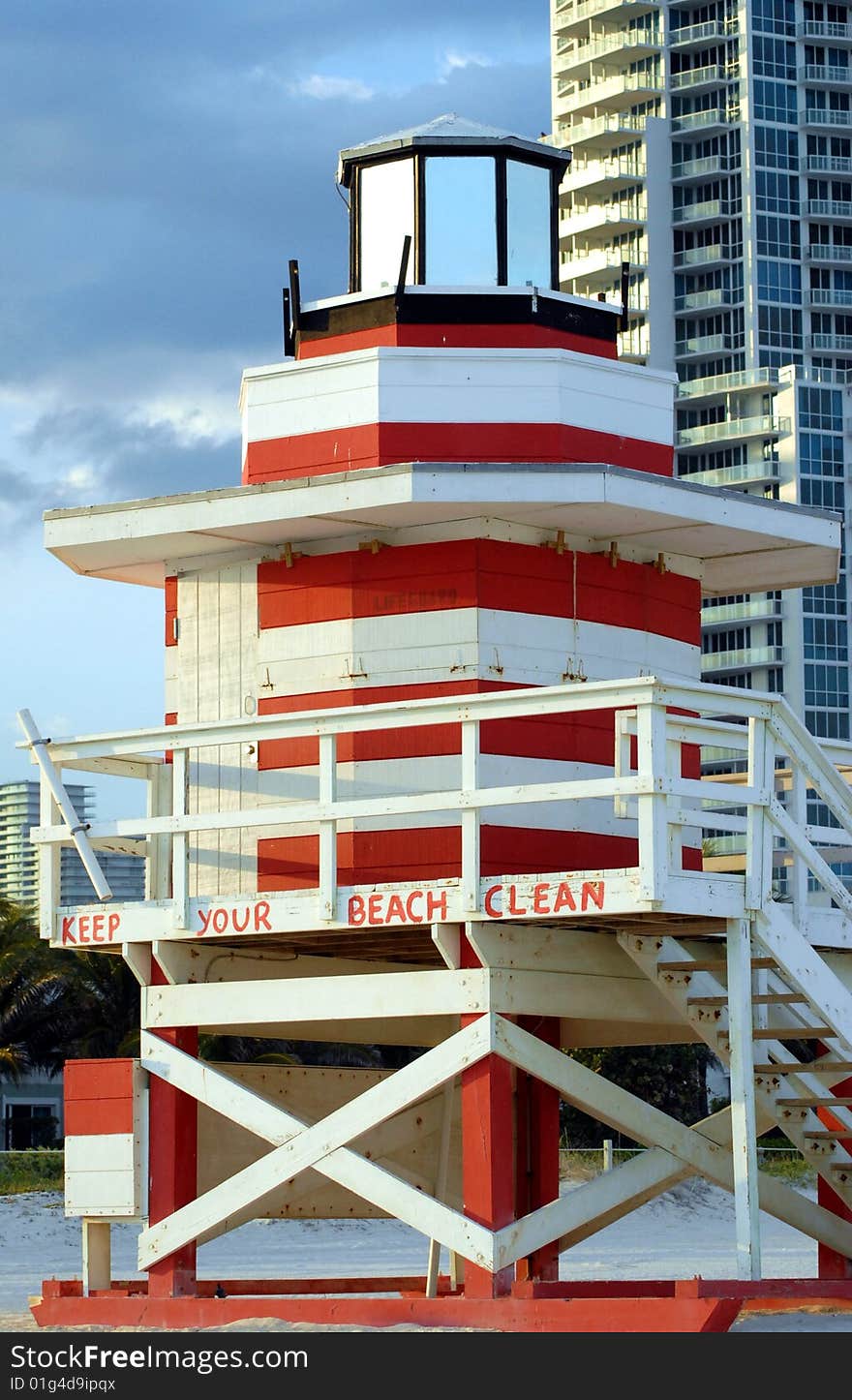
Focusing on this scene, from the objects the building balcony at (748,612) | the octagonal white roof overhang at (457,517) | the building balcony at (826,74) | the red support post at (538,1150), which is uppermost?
the building balcony at (826,74)

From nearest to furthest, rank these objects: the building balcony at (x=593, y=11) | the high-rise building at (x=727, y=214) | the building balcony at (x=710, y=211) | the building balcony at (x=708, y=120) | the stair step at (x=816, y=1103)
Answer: the stair step at (x=816, y=1103), the high-rise building at (x=727, y=214), the building balcony at (x=710, y=211), the building balcony at (x=708, y=120), the building balcony at (x=593, y=11)

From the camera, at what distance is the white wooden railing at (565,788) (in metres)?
13.9

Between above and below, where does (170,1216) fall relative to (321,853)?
below

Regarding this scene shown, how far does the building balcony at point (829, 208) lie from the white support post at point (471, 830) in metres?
122

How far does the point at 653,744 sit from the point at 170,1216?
4997 mm

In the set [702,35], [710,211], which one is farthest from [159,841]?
[702,35]

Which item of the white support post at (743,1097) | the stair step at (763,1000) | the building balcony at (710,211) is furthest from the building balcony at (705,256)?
the white support post at (743,1097)

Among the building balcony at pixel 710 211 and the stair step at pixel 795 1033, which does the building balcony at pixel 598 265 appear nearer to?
the building balcony at pixel 710 211

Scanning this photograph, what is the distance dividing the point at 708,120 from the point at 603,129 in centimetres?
635

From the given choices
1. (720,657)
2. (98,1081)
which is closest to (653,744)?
(98,1081)

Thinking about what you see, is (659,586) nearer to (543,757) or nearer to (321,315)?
(543,757)

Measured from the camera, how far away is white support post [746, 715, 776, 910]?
14.4 m

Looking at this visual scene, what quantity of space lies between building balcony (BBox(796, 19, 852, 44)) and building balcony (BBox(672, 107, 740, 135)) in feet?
22.4

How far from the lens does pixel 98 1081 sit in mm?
16234
